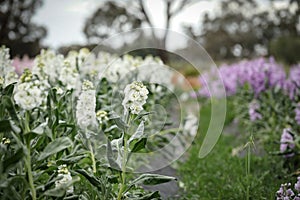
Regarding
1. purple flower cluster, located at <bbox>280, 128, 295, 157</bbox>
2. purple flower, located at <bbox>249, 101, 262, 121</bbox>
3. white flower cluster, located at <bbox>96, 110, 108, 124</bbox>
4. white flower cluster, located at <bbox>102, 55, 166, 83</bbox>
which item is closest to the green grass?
purple flower cluster, located at <bbox>280, 128, 295, 157</bbox>

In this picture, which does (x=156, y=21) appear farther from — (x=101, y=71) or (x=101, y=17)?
(x=101, y=71)

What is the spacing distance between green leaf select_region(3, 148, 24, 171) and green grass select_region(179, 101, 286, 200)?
3.80ft

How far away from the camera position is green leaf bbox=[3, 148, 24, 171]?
1360mm

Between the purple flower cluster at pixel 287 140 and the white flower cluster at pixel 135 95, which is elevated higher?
the white flower cluster at pixel 135 95

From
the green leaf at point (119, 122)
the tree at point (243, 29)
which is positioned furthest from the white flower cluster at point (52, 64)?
the tree at point (243, 29)

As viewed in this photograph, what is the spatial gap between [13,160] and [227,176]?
164 centimetres

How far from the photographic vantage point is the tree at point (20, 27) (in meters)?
13.7

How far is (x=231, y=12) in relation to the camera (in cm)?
2984

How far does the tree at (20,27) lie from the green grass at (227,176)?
11242 millimetres

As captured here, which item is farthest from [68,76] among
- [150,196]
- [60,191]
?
[60,191]

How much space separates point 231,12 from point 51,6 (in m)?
20.0

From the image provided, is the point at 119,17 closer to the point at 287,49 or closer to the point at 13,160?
the point at 287,49

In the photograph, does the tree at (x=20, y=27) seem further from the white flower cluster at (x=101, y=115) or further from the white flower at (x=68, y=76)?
the white flower cluster at (x=101, y=115)

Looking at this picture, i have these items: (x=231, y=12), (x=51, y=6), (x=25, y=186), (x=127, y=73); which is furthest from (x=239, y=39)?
(x=25, y=186)
